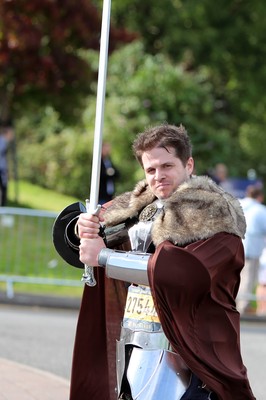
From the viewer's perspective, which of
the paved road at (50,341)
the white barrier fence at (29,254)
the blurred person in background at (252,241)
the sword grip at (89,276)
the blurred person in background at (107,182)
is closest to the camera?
the sword grip at (89,276)

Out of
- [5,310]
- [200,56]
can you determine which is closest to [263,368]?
[5,310]

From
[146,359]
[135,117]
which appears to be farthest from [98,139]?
[135,117]

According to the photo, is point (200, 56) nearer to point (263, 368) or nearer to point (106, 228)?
point (263, 368)

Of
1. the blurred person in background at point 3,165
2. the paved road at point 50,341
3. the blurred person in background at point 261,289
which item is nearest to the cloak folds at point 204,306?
the paved road at point 50,341

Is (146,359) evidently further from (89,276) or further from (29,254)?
(29,254)

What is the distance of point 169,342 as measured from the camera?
4219mm

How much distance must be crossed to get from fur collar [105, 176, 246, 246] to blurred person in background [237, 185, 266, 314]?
846 cm

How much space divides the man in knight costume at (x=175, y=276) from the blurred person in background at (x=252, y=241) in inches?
332

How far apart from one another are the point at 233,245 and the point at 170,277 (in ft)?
1.11

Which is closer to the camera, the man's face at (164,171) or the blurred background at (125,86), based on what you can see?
the man's face at (164,171)

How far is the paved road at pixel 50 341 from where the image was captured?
864 centimetres

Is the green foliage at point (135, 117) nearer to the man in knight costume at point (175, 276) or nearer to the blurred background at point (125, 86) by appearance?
the blurred background at point (125, 86)

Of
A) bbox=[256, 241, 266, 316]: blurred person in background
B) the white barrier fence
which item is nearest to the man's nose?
bbox=[256, 241, 266, 316]: blurred person in background

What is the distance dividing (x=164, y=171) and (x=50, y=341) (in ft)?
18.9
